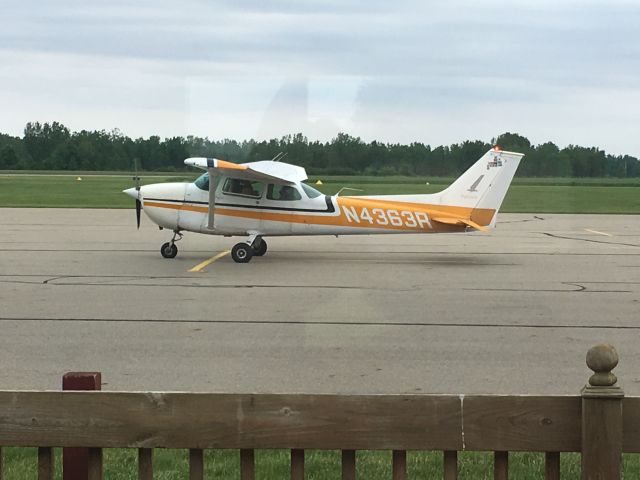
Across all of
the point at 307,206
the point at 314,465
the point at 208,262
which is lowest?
→ the point at 314,465

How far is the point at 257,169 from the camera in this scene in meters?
17.4

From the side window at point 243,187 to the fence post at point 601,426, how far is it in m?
14.6

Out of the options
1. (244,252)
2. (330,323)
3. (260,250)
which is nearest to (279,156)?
(260,250)

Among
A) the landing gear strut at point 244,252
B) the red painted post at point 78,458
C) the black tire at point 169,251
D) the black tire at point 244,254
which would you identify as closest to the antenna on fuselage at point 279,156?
the landing gear strut at point 244,252

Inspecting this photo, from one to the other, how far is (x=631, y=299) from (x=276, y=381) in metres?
7.00

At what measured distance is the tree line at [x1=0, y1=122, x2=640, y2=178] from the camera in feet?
58.5

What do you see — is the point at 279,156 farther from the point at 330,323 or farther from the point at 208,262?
the point at 330,323

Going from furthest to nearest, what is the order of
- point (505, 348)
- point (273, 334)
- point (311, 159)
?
point (311, 159)
point (273, 334)
point (505, 348)

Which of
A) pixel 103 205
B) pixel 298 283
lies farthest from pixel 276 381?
pixel 103 205

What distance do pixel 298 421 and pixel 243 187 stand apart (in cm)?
1445

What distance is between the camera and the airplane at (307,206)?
17328mm

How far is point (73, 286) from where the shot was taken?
1366 cm

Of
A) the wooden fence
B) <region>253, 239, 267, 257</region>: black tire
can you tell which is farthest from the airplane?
the wooden fence

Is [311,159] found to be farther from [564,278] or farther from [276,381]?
[276,381]
